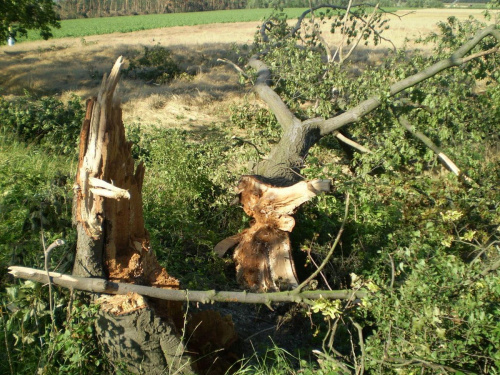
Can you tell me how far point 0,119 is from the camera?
820cm

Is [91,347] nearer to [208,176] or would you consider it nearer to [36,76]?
[208,176]

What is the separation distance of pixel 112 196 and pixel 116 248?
62cm

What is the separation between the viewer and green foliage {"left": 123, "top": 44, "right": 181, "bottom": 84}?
1475 centimetres

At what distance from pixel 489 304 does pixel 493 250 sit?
70.0 inches

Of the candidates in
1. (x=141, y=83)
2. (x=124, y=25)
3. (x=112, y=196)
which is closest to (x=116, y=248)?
(x=112, y=196)

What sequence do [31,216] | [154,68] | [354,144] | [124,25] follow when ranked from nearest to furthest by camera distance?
1. [31,216]
2. [354,144]
3. [154,68]
4. [124,25]

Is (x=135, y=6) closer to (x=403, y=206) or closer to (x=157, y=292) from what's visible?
(x=403, y=206)

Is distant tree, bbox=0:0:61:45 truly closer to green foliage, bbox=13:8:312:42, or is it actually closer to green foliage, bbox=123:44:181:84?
green foliage, bbox=123:44:181:84

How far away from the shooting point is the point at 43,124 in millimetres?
8273

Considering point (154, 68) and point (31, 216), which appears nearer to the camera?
point (31, 216)

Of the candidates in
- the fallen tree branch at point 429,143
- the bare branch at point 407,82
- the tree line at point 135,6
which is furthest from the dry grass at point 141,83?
the tree line at point 135,6

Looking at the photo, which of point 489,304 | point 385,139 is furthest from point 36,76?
point 489,304

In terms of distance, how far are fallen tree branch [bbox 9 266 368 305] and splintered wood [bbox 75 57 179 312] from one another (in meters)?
0.15

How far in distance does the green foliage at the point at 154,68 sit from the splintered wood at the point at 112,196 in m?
A: 12.0
